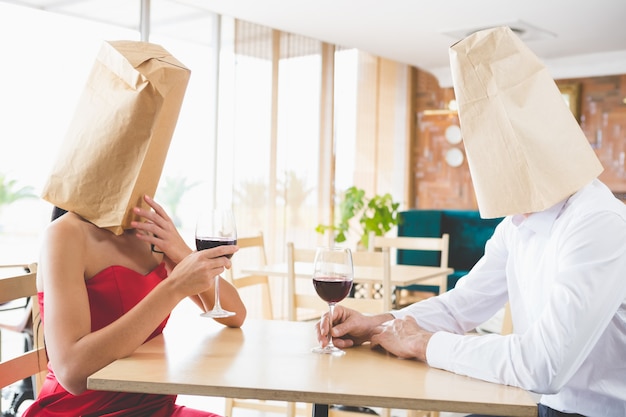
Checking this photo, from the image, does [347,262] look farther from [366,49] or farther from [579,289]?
[366,49]

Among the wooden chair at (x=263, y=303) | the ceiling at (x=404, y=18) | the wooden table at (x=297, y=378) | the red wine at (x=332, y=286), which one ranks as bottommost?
the wooden chair at (x=263, y=303)

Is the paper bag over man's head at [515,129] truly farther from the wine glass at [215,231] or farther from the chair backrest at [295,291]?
the chair backrest at [295,291]

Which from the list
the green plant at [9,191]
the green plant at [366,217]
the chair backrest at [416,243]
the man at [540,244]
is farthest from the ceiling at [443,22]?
the green plant at [9,191]

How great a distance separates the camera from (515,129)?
4.11 ft

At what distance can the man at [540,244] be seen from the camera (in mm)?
1188

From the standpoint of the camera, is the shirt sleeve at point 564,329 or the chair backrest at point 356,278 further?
the chair backrest at point 356,278

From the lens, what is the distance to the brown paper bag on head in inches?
53.4

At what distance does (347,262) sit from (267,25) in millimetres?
4949

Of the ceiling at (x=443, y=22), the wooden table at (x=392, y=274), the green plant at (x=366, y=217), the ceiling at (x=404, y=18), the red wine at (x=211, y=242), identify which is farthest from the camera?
the green plant at (x=366, y=217)

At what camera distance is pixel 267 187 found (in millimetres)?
6223

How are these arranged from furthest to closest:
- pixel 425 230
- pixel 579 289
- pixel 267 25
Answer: pixel 425 230, pixel 267 25, pixel 579 289

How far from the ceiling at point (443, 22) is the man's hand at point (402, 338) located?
4.25 meters

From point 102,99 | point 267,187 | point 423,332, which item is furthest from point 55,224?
point 267,187

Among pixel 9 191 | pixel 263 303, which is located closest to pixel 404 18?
pixel 263 303
